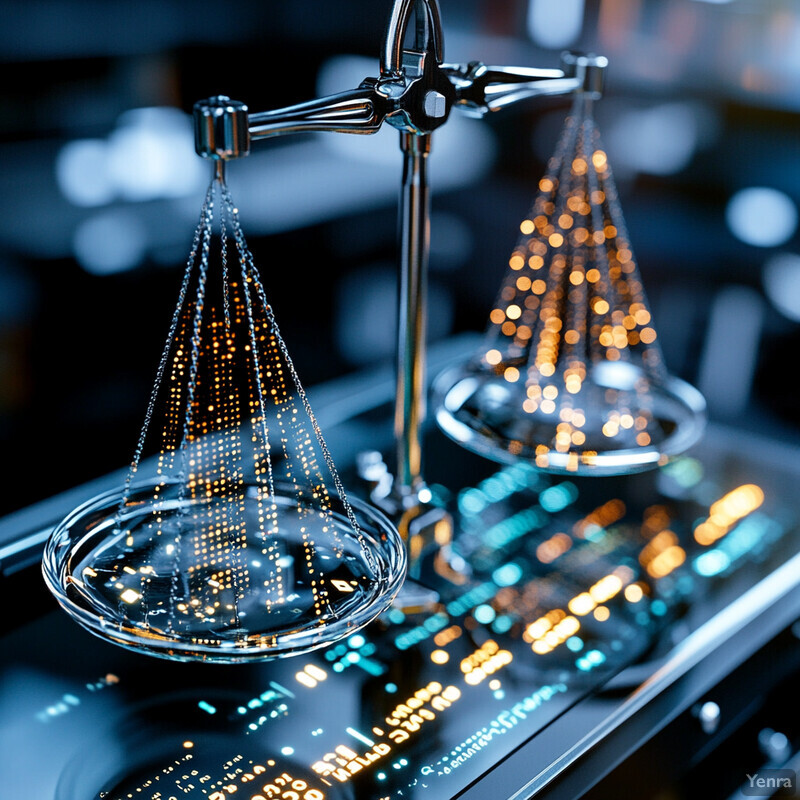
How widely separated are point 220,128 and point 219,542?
1.25 ft

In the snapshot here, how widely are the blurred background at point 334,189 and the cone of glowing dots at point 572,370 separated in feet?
0.31

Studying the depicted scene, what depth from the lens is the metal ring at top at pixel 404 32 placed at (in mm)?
866

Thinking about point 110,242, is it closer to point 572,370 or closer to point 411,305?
point 411,305

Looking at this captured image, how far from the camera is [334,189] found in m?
1.33

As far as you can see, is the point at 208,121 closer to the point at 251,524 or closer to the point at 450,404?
the point at 251,524

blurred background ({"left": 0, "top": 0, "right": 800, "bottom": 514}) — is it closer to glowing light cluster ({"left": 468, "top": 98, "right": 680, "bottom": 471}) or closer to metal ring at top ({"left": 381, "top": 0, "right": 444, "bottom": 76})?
glowing light cluster ({"left": 468, "top": 98, "right": 680, "bottom": 471})

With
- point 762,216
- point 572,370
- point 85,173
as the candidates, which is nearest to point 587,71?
point 572,370

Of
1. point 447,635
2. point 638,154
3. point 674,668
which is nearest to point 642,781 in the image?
point 674,668

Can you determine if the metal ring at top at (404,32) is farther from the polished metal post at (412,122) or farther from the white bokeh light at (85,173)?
the white bokeh light at (85,173)

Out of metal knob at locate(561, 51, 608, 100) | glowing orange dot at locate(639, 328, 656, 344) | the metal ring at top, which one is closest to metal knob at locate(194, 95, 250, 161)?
the metal ring at top

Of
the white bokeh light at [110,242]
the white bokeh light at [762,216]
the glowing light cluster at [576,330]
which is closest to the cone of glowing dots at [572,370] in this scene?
the glowing light cluster at [576,330]

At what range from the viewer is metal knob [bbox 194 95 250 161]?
745 millimetres

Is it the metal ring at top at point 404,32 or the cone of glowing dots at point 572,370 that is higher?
the metal ring at top at point 404,32

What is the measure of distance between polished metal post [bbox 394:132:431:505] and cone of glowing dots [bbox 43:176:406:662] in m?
0.09
